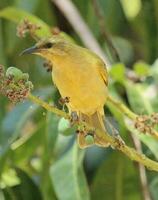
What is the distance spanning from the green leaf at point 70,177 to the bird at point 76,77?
1.00ft

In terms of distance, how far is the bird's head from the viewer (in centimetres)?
127

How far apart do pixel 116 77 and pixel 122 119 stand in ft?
0.45

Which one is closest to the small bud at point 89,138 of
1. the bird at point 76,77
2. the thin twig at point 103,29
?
the bird at point 76,77

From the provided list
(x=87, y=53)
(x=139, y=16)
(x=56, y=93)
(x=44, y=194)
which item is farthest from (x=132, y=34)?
(x=87, y=53)

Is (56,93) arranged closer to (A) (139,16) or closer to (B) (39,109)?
(B) (39,109)

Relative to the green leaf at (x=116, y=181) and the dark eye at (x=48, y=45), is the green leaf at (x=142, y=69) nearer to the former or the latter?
the green leaf at (x=116, y=181)

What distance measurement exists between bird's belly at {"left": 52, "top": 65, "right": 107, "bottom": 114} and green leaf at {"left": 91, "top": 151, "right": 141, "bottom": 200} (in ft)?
1.78

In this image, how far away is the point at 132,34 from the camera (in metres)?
2.74

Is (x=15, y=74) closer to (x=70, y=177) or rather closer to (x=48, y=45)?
(x=48, y=45)

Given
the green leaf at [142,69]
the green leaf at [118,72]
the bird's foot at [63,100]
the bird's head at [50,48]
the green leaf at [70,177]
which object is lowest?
the green leaf at [70,177]

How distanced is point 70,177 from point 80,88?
1.44 feet

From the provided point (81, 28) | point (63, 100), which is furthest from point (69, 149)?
point (63, 100)

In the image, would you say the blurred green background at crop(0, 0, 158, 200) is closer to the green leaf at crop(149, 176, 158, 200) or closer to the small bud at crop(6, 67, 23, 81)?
the green leaf at crop(149, 176, 158, 200)

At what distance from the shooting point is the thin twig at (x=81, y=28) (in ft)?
6.57
